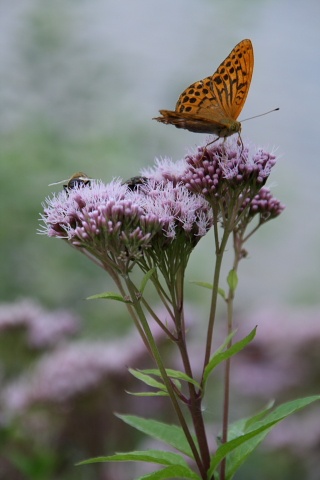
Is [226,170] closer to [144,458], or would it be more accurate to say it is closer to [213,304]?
[213,304]

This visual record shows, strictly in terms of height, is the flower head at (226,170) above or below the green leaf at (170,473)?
above

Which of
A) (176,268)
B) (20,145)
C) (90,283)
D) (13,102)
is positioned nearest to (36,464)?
(176,268)

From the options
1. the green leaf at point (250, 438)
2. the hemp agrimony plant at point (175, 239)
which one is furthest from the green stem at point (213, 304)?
the green leaf at point (250, 438)

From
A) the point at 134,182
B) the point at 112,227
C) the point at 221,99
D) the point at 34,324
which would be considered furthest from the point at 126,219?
the point at 34,324

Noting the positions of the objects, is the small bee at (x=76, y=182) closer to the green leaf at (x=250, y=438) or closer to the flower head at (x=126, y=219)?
the flower head at (x=126, y=219)

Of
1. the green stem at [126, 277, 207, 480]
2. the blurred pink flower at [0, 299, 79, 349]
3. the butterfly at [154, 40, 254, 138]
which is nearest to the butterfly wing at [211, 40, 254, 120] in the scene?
the butterfly at [154, 40, 254, 138]

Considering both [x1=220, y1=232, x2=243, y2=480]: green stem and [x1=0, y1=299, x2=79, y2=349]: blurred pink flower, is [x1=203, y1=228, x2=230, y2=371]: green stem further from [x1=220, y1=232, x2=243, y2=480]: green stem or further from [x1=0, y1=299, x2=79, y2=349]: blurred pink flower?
[x1=0, y1=299, x2=79, y2=349]: blurred pink flower

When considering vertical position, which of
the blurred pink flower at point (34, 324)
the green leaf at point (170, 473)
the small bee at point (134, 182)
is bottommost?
the green leaf at point (170, 473)
